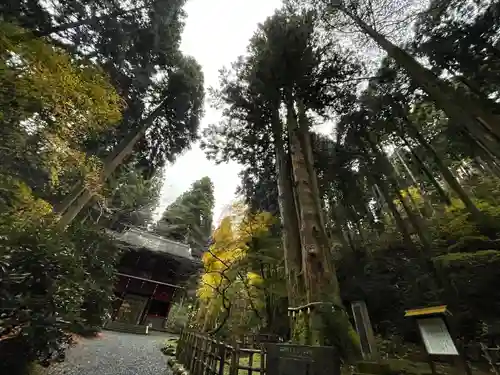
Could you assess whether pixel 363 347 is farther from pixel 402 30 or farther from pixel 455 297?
pixel 402 30

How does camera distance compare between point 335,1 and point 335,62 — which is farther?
point 335,1

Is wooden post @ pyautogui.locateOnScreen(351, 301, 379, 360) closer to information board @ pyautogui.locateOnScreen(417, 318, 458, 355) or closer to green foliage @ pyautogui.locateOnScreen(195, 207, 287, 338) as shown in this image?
information board @ pyautogui.locateOnScreen(417, 318, 458, 355)

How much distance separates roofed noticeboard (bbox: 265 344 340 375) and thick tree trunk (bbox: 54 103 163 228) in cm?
629

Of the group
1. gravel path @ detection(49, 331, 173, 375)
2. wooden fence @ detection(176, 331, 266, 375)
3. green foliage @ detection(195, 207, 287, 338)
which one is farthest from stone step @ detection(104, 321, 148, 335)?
wooden fence @ detection(176, 331, 266, 375)

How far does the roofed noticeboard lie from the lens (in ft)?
7.36

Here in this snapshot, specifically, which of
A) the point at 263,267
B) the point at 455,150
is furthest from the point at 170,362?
the point at 455,150

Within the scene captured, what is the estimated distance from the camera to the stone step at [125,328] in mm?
13234

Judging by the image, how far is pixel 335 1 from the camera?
8.13 m

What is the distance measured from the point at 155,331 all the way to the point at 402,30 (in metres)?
20.2

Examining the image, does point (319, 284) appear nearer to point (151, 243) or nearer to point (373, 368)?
point (373, 368)

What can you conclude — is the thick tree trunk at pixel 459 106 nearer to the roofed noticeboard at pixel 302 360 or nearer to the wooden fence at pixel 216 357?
the roofed noticeboard at pixel 302 360

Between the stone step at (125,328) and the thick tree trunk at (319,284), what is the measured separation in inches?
560

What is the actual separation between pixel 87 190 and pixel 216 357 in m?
6.52

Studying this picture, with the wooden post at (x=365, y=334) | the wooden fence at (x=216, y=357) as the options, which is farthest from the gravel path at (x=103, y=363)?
the wooden post at (x=365, y=334)
